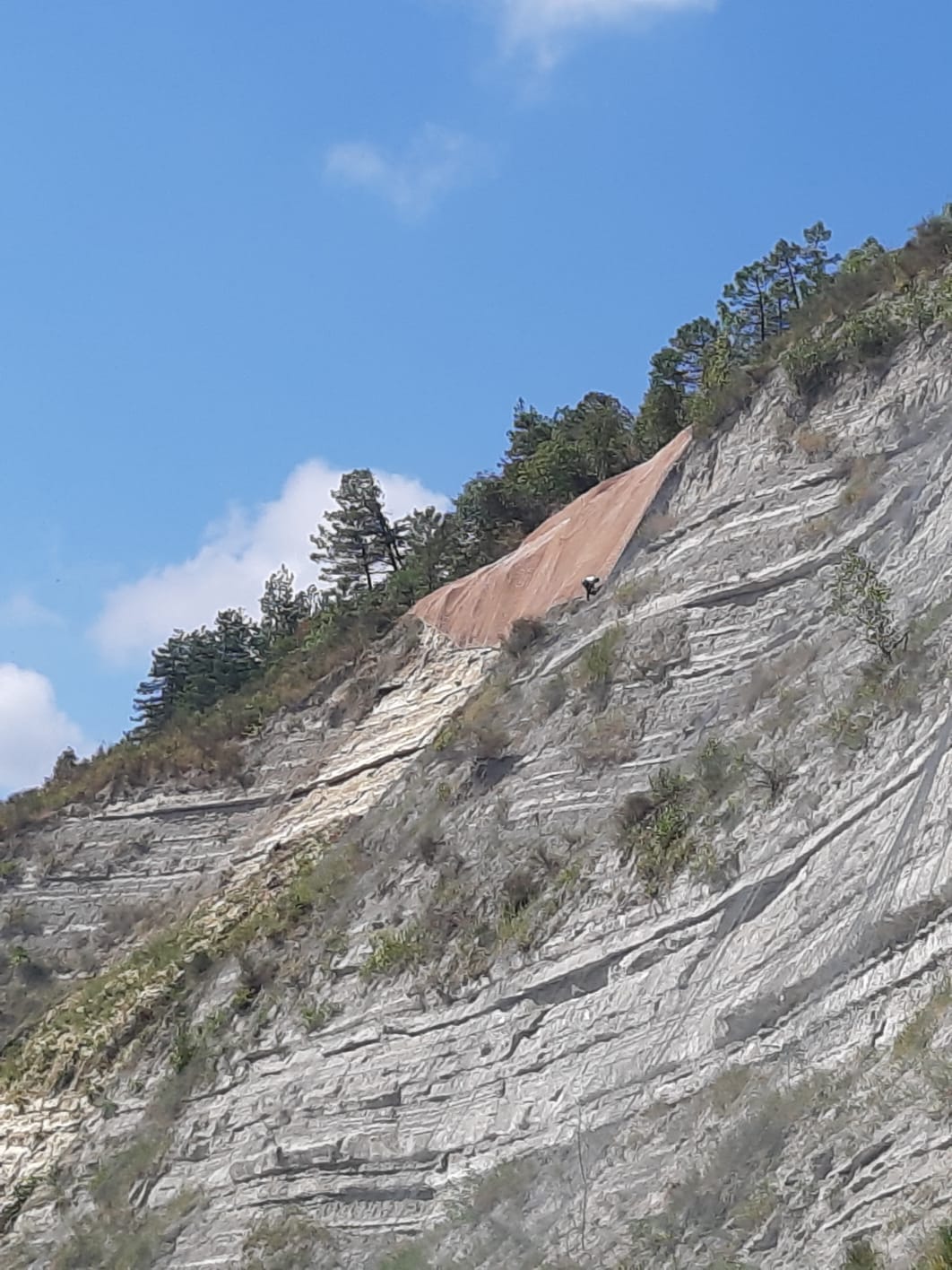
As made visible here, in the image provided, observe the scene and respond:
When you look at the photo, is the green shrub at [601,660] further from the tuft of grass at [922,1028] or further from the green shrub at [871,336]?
the tuft of grass at [922,1028]

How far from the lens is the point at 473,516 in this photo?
128 ft

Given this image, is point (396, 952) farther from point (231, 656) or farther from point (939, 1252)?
point (231, 656)

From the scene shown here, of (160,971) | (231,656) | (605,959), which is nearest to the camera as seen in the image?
(605,959)

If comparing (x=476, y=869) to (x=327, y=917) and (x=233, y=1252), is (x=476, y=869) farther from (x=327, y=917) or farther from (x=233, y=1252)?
(x=233, y=1252)

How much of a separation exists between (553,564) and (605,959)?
1229 cm

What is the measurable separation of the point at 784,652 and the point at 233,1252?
9525 mm

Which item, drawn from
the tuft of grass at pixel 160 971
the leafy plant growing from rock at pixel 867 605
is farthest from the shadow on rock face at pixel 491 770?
the leafy plant growing from rock at pixel 867 605

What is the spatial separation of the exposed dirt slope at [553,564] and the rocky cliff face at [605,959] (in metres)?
0.61

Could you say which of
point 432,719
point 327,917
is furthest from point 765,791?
point 432,719

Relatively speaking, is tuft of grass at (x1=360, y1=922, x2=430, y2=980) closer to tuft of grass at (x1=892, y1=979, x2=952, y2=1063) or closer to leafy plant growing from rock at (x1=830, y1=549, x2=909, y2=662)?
leafy plant growing from rock at (x1=830, y1=549, x2=909, y2=662)

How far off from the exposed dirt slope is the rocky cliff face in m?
0.61

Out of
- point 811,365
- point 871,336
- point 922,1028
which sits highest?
point 811,365

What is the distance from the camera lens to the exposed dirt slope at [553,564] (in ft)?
81.2

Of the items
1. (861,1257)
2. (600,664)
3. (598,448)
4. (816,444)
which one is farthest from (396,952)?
(598,448)
